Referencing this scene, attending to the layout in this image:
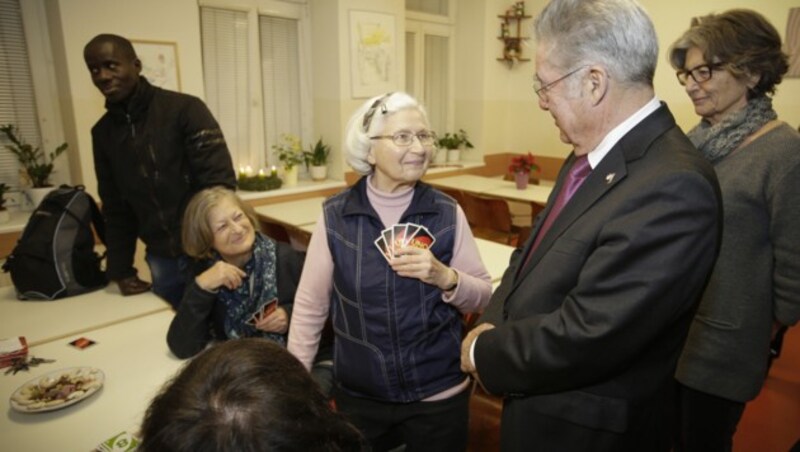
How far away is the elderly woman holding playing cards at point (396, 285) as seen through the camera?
1505mm

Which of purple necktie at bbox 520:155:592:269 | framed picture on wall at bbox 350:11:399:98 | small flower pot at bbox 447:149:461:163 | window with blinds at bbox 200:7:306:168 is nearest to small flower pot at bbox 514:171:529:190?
small flower pot at bbox 447:149:461:163

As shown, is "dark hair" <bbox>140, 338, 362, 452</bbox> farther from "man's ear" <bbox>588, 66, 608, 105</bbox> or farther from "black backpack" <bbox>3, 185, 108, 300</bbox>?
"black backpack" <bbox>3, 185, 108, 300</bbox>

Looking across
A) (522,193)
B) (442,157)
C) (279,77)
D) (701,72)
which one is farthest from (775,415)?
(279,77)

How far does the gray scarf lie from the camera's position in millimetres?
1556

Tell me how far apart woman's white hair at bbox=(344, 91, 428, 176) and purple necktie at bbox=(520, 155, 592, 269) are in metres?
0.55

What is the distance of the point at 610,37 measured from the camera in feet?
3.31

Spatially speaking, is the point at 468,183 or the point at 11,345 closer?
the point at 11,345

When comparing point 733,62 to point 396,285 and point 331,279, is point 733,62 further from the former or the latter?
point 331,279

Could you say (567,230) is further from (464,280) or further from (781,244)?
(781,244)

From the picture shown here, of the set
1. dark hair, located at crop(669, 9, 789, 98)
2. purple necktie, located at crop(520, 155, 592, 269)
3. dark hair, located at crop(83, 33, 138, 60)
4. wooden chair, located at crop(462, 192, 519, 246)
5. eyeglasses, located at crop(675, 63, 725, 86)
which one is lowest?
wooden chair, located at crop(462, 192, 519, 246)

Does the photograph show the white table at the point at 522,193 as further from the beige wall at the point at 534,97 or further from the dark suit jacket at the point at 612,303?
the dark suit jacket at the point at 612,303

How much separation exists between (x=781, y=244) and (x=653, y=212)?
34.2 inches

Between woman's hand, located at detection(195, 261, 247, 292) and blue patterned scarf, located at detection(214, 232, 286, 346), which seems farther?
blue patterned scarf, located at detection(214, 232, 286, 346)

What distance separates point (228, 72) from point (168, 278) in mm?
2603
